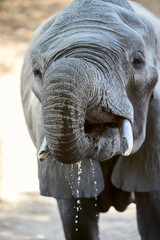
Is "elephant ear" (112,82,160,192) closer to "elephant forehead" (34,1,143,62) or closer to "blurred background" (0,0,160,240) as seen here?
"elephant forehead" (34,1,143,62)

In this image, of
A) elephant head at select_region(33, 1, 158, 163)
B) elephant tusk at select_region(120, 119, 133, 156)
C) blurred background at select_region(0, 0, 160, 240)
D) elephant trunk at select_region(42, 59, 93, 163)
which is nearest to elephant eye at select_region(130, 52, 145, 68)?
elephant head at select_region(33, 1, 158, 163)

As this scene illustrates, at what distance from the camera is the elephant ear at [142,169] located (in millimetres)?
3330

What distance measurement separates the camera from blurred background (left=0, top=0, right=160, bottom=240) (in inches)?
222

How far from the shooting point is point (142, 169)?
11.3 ft

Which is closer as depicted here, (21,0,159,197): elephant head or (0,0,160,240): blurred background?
(21,0,159,197): elephant head

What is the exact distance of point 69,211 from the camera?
12.4 feet

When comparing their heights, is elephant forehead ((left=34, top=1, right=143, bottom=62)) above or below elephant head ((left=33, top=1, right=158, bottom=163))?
above

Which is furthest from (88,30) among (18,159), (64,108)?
(18,159)

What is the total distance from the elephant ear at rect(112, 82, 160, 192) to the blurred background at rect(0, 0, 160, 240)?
1.88 metres

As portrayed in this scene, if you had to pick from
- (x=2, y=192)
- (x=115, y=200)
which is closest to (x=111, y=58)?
(x=115, y=200)

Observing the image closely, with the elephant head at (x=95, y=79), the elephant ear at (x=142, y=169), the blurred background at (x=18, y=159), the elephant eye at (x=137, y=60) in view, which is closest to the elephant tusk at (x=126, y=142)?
the elephant head at (x=95, y=79)

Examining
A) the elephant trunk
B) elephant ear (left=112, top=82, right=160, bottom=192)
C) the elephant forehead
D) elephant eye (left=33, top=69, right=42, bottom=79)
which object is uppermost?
the elephant forehead

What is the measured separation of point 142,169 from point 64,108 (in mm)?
1082

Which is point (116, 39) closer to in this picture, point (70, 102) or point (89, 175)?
point (70, 102)
